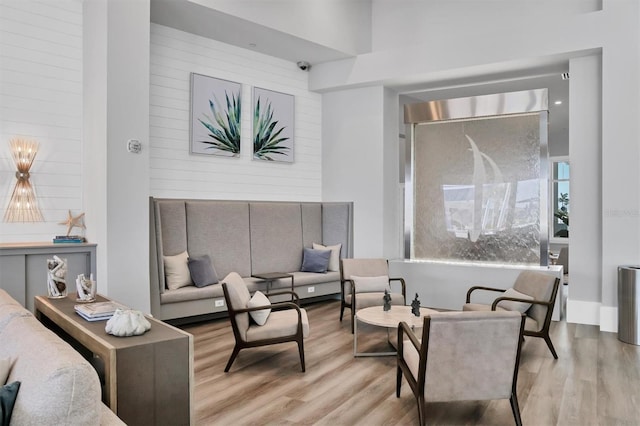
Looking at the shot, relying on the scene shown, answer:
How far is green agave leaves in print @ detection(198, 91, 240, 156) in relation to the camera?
21.0ft

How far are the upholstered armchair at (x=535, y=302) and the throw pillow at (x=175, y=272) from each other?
3203 millimetres

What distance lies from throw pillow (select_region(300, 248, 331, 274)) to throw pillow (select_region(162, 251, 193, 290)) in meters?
1.91

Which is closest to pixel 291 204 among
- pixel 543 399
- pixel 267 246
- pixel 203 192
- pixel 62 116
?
pixel 267 246

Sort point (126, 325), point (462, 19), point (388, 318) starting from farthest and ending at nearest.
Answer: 1. point (462, 19)
2. point (388, 318)
3. point (126, 325)

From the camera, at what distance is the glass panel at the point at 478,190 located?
6.24 m

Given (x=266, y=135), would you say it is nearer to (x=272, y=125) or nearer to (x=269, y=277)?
(x=272, y=125)

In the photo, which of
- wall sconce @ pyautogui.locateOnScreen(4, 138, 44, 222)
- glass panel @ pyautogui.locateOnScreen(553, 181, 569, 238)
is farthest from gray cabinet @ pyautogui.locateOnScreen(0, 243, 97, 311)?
glass panel @ pyautogui.locateOnScreen(553, 181, 569, 238)

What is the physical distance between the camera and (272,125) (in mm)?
7113

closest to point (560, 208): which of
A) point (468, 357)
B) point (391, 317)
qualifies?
point (391, 317)

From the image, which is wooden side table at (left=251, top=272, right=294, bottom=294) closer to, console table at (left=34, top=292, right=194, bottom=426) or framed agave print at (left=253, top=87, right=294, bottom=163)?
framed agave print at (left=253, top=87, right=294, bottom=163)

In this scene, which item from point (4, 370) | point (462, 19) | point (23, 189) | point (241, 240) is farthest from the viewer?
point (462, 19)

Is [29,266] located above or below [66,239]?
below

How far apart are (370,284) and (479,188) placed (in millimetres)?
2202

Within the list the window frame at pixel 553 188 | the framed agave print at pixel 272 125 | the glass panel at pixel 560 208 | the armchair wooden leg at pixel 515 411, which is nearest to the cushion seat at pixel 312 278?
the framed agave print at pixel 272 125
